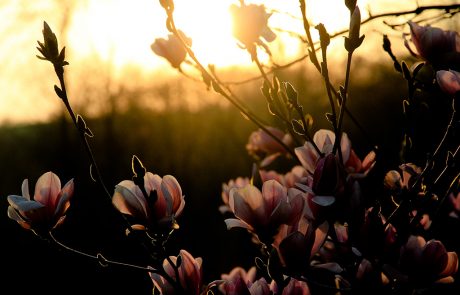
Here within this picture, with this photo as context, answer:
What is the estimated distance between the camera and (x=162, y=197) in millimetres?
942

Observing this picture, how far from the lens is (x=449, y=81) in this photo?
95 centimetres

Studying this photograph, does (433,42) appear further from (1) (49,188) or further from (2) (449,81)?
(1) (49,188)

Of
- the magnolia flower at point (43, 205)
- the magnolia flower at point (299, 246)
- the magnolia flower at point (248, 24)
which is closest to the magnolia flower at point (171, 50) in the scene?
the magnolia flower at point (248, 24)

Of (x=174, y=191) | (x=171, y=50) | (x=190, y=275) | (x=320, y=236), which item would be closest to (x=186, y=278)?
(x=190, y=275)

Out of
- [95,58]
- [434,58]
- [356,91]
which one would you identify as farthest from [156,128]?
[434,58]

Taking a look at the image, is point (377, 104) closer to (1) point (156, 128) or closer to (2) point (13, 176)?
(1) point (156, 128)

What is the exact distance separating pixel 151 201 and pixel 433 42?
0.61m

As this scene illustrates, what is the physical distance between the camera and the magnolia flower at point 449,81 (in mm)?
946

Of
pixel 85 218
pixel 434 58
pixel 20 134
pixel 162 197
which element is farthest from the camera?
pixel 20 134

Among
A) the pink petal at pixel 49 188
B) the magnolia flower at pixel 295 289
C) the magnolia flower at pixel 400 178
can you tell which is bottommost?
the magnolia flower at pixel 295 289

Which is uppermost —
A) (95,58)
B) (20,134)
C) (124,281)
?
(95,58)

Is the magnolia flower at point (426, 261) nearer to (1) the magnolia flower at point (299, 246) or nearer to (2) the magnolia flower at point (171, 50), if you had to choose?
(1) the magnolia flower at point (299, 246)

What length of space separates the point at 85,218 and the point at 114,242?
2.79 feet

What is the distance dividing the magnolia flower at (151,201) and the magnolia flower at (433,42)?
54cm
